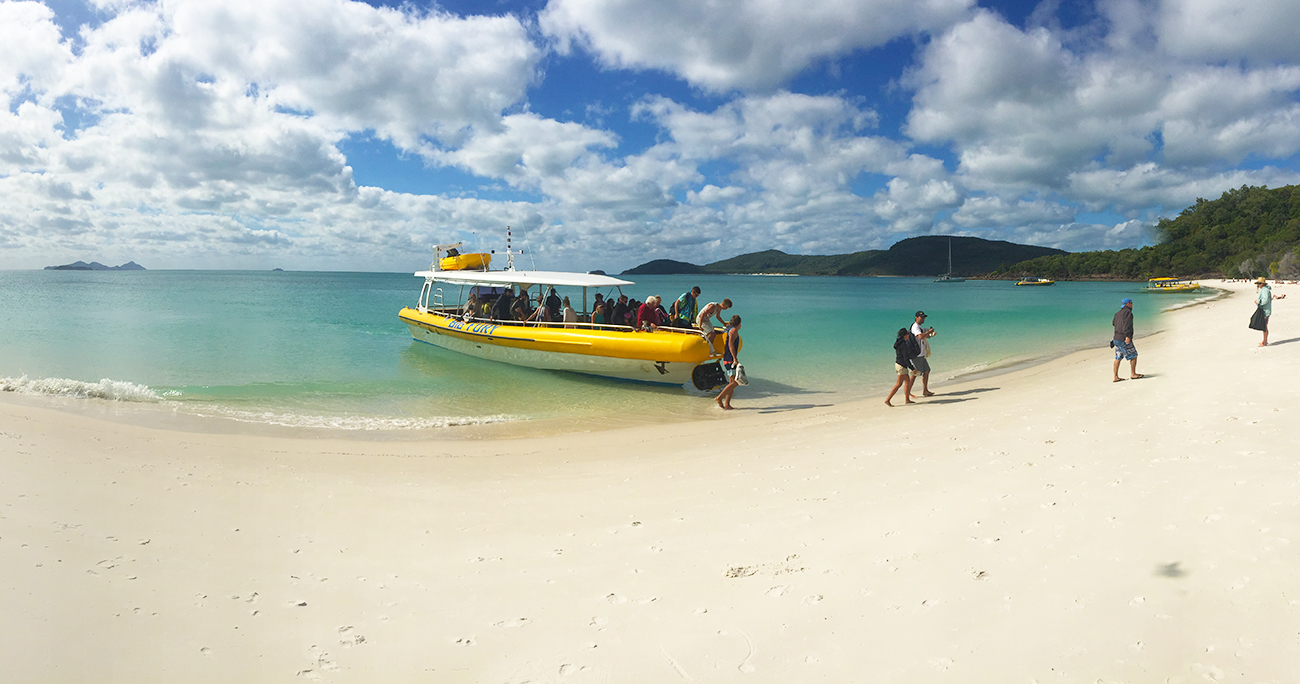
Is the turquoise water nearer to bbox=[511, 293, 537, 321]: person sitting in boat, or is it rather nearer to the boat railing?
the boat railing

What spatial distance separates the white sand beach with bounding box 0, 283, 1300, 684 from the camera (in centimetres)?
313

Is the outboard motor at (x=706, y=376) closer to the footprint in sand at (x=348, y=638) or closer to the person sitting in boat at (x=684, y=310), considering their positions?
the person sitting in boat at (x=684, y=310)

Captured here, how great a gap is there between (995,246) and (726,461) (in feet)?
707

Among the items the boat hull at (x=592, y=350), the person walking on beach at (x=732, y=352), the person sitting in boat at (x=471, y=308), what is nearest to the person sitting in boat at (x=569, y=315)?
the boat hull at (x=592, y=350)

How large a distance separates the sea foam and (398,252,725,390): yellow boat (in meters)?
7.04

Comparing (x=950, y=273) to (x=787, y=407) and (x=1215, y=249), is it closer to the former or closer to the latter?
(x=1215, y=249)

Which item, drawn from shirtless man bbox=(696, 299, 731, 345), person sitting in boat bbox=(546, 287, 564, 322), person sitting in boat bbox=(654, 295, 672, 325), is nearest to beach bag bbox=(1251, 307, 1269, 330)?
shirtless man bbox=(696, 299, 731, 345)

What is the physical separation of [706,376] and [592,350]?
271 centimetres

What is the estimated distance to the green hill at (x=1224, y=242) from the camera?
271 ft

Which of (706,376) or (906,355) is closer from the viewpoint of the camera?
(906,355)

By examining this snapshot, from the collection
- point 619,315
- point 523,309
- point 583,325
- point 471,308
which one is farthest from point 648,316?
point 471,308

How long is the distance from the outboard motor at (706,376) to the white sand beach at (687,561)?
5269 millimetres

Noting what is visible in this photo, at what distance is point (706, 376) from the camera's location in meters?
12.8

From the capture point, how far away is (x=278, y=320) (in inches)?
1273
